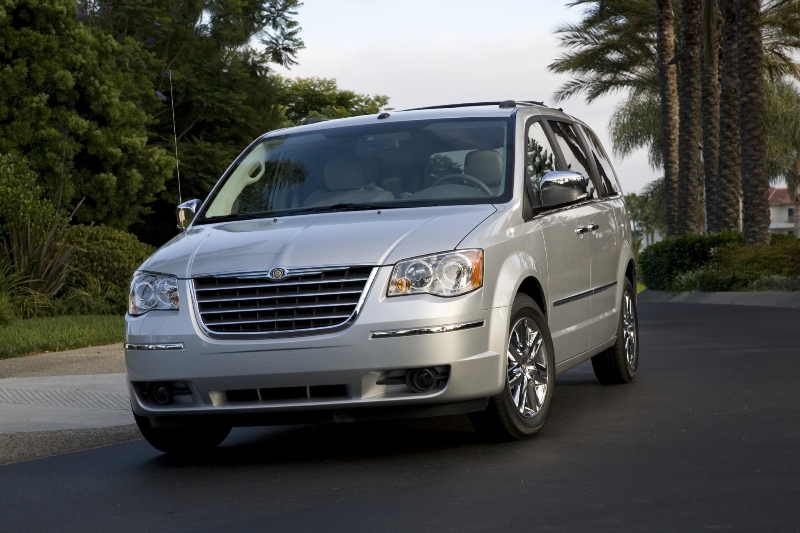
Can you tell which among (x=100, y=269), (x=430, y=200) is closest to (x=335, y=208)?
(x=430, y=200)

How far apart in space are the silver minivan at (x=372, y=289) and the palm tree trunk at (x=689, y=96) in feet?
79.3

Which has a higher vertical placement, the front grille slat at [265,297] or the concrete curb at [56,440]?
the front grille slat at [265,297]

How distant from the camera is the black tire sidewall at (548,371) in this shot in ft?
23.5

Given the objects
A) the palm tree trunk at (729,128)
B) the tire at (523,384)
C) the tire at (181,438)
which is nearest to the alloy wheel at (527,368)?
the tire at (523,384)

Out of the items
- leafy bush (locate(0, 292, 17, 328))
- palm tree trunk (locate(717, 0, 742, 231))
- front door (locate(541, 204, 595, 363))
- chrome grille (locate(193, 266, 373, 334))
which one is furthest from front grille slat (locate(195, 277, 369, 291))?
palm tree trunk (locate(717, 0, 742, 231))

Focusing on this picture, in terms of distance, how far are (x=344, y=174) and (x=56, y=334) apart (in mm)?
7847

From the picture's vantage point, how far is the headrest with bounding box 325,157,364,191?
813cm

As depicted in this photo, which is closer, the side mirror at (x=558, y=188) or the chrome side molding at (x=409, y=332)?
the chrome side molding at (x=409, y=332)

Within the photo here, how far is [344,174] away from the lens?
8211mm

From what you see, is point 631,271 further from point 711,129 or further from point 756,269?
point 711,129

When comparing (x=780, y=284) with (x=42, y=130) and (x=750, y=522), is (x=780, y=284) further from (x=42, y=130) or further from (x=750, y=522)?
(x=750, y=522)

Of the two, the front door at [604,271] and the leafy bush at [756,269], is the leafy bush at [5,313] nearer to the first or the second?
the front door at [604,271]

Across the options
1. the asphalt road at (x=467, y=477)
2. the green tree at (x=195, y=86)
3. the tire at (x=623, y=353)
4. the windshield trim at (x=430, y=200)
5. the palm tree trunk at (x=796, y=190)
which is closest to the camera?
the asphalt road at (x=467, y=477)

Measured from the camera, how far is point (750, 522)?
17.3 feet
